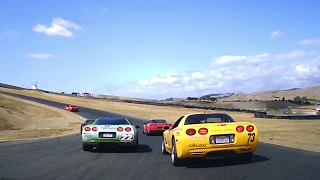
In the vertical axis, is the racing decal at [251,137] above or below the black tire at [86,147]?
above

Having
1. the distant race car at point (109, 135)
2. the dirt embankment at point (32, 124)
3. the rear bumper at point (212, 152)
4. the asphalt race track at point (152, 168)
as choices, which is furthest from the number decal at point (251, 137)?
the dirt embankment at point (32, 124)

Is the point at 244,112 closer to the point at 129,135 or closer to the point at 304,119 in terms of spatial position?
the point at 304,119

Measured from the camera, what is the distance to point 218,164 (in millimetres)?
11148

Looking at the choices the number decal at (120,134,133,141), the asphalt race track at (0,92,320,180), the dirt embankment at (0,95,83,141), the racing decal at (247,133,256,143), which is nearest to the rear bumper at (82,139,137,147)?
the number decal at (120,134,133,141)

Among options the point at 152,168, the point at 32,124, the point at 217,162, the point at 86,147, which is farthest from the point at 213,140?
the point at 32,124

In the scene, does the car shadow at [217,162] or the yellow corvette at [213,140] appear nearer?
the yellow corvette at [213,140]

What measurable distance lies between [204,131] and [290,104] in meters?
85.3

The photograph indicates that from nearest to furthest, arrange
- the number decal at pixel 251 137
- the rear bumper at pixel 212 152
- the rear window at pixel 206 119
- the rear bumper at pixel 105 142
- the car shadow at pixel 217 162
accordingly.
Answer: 1. the rear bumper at pixel 212 152
2. the number decal at pixel 251 137
3. the car shadow at pixel 217 162
4. the rear window at pixel 206 119
5. the rear bumper at pixel 105 142

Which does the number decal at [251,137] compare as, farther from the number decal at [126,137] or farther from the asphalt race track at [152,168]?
the number decal at [126,137]

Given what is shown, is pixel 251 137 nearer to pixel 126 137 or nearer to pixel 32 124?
pixel 126 137

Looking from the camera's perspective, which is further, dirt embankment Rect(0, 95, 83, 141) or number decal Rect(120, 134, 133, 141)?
dirt embankment Rect(0, 95, 83, 141)

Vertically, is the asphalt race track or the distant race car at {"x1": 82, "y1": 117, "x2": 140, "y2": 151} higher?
the distant race car at {"x1": 82, "y1": 117, "x2": 140, "y2": 151}

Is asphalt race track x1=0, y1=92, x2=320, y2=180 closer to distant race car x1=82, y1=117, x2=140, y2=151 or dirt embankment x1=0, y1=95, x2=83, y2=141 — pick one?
distant race car x1=82, y1=117, x2=140, y2=151

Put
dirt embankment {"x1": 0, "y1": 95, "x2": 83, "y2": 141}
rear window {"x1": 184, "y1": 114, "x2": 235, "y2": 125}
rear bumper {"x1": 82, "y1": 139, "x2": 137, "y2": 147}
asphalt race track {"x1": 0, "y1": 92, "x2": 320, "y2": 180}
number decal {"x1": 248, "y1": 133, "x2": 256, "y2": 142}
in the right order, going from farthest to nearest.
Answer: dirt embankment {"x1": 0, "y1": 95, "x2": 83, "y2": 141} < rear bumper {"x1": 82, "y1": 139, "x2": 137, "y2": 147} < rear window {"x1": 184, "y1": 114, "x2": 235, "y2": 125} < number decal {"x1": 248, "y1": 133, "x2": 256, "y2": 142} < asphalt race track {"x1": 0, "y1": 92, "x2": 320, "y2": 180}
